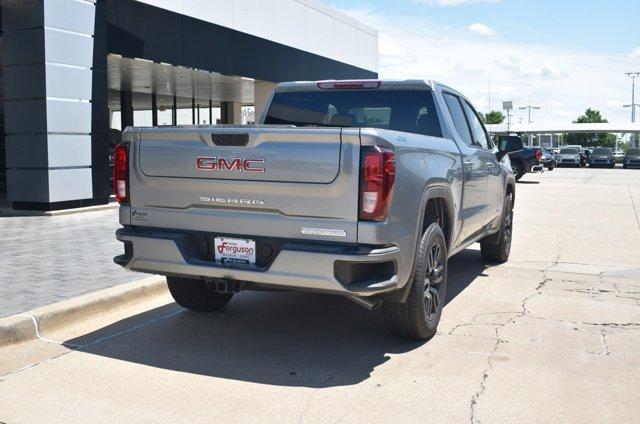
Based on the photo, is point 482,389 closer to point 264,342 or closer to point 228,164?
point 264,342

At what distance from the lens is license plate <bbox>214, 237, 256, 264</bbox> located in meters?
4.70

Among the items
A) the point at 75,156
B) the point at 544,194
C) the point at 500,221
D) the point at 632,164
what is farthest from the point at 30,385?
the point at 632,164

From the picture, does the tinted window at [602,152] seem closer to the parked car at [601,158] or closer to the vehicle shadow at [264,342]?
the parked car at [601,158]

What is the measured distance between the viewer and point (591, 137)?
4358 inches

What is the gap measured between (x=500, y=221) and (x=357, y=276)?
4.40 meters

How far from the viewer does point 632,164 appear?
48.2 m

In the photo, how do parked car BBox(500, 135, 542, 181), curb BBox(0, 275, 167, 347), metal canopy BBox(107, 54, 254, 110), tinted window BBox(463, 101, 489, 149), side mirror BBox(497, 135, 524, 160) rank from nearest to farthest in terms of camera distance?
curb BBox(0, 275, 167, 347) → tinted window BBox(463, 101, 489, 149) → side mirror BBox(497, 135, 524, 160) → metal canopy BBox(107, 54, 254, 110) → parked car BBox(500, 135, 542, 181)

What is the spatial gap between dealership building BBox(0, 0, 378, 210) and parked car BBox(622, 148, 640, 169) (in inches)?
1246

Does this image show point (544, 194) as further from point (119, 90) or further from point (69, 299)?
point (69, 299)

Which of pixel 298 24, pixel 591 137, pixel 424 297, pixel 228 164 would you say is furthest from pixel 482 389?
pixel 591 137

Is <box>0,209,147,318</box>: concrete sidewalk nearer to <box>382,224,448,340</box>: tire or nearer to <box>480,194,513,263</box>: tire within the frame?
<box>382,224,448,340</box>: tire

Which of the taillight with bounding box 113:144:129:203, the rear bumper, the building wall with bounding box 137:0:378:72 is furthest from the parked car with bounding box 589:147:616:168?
the taillight with bounding box 113:144:129:203

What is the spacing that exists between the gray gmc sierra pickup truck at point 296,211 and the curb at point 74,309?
2.28 feet

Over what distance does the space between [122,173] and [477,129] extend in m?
4.13
